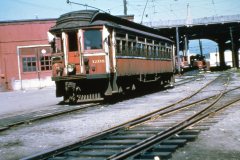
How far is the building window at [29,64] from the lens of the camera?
41.0 m

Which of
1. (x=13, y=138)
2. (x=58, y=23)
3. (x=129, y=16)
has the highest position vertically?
(x=129, y=16)

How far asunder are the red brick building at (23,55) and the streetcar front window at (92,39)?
2538cm

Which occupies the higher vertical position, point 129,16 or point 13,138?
point 129,16

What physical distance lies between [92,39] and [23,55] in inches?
1060

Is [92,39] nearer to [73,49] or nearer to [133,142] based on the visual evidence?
[73,49]

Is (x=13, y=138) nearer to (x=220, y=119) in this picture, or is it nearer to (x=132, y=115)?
(x=132, y=115)

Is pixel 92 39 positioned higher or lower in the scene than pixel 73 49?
higher

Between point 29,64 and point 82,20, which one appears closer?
point 82,20

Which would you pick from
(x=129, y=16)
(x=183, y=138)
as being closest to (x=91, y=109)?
(x=183, y=138)

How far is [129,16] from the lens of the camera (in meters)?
46.4

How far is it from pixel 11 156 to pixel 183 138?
3.24 m

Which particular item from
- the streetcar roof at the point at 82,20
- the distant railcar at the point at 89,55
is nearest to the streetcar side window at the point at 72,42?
the distant railcar at the point at 89,55

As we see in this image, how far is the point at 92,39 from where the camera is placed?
1556cm

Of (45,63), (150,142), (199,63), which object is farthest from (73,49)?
(199,63)
